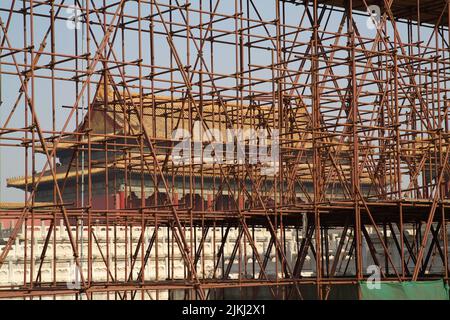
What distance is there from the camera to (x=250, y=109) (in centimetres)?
3216

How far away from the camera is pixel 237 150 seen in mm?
30375

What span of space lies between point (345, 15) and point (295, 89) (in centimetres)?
258

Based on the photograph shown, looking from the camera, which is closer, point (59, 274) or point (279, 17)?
point (279, 17)

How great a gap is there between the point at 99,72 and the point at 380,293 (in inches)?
311

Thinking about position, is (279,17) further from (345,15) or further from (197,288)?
(197,288)

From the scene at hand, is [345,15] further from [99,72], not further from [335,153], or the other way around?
[99,72]

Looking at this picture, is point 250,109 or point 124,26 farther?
point 250,109

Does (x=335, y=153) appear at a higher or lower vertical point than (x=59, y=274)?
higher
